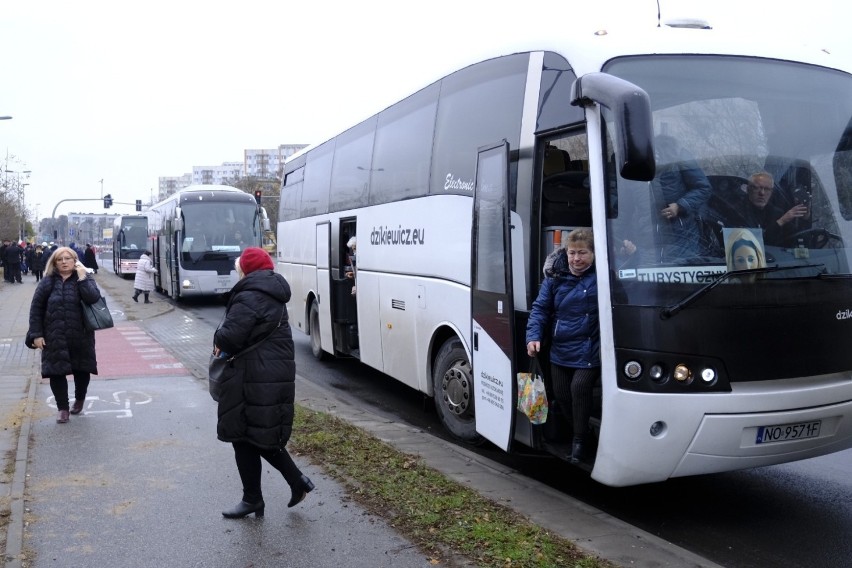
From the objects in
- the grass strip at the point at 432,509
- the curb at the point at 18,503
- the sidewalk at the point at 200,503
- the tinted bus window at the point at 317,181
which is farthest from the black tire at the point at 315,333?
the grass strip at the point at 432,509

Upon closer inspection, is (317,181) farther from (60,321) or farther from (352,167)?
(60,321)

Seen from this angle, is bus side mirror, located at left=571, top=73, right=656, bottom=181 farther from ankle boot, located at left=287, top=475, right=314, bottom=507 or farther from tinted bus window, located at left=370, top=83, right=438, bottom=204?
tinted bus window, located at left=370, top=83, right=438, bottom=204

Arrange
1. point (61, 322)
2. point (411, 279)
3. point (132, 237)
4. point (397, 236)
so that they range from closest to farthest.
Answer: point (61, 322)
point (411, 279)
point (397, 236)
point (132, 237)

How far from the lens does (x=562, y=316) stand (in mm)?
5707

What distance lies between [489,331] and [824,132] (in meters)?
2.77

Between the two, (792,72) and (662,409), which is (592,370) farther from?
(792,72)

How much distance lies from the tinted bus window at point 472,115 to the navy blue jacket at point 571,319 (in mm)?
1293

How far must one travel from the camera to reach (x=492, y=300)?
6512mm

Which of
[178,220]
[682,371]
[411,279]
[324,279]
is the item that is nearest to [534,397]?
[682,371]

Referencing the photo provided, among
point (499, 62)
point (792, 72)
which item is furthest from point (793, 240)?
point (499, 62)

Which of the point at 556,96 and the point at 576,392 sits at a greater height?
the point at 556,96

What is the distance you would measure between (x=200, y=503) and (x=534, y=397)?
2484 millimetres

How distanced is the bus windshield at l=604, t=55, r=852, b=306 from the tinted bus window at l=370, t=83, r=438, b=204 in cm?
335

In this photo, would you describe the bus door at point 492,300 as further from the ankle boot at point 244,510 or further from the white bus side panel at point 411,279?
the ankle boot at point 244,510
